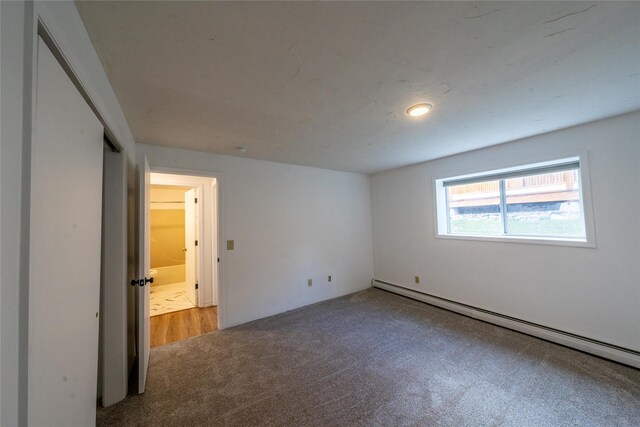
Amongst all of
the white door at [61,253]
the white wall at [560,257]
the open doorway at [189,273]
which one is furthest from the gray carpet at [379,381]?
the white door at [61,253]

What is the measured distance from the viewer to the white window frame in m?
2.30

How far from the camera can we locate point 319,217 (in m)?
3.91

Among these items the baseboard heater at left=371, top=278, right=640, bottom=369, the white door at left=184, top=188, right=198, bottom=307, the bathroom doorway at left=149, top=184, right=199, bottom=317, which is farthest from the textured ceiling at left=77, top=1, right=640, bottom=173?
the bathroom doorway at left=149, top=184, right=199, bottom=317

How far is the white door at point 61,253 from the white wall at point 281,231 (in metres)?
1.72

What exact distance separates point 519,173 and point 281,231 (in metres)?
3.14

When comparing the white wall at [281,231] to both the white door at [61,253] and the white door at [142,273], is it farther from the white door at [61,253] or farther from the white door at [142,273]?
the white door at [61,253]

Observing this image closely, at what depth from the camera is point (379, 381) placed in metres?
1.97

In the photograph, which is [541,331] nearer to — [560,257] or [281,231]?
[560,257]

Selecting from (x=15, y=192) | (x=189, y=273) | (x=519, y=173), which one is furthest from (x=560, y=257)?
(x=189, y=273)

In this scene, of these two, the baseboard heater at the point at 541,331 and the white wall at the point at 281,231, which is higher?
the white wall at the point at 281,231

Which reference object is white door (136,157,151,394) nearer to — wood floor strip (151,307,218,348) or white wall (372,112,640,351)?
wood floor strip (151,307,218,348)

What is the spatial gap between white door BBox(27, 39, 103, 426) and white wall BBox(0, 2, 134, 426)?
1.5 inches

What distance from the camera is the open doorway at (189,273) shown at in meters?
3.12

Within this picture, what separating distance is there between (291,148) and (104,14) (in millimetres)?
1917
